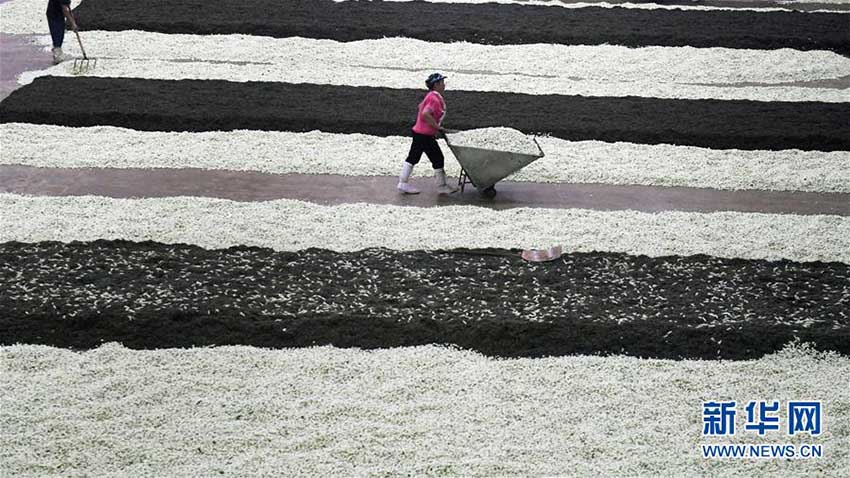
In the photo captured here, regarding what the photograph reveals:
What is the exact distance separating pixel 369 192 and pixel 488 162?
111 centimetres

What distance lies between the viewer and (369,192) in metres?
9.53

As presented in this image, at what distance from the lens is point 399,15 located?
14758 mm

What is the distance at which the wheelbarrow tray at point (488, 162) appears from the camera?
30.0ft

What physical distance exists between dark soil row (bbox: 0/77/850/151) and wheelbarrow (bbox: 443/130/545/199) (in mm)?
1567

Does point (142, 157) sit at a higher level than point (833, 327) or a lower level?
higher

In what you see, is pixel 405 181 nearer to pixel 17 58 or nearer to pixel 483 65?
pixel 483 65

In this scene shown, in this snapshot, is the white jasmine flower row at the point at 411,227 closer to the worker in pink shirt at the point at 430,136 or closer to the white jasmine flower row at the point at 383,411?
the worker in pink shirt at the point at 430,136

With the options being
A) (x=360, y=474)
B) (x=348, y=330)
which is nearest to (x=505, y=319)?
(x=348, y=330)

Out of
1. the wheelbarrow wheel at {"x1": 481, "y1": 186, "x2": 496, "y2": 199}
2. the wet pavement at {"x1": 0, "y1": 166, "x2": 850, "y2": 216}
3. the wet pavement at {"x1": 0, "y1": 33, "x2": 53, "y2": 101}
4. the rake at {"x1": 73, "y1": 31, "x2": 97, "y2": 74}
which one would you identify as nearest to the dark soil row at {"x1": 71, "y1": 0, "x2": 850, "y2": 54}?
the wet pavement at {"x1": 0, "y1": 33, "x2": 53, "y2": 101}

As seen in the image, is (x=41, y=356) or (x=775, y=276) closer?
(x=41, y=356)

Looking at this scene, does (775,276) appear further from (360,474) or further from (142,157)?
(142,157)

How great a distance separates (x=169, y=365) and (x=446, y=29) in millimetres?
8415

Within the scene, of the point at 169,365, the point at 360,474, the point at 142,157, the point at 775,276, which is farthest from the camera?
the point at 142,157

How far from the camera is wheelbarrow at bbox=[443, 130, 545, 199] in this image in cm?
914
